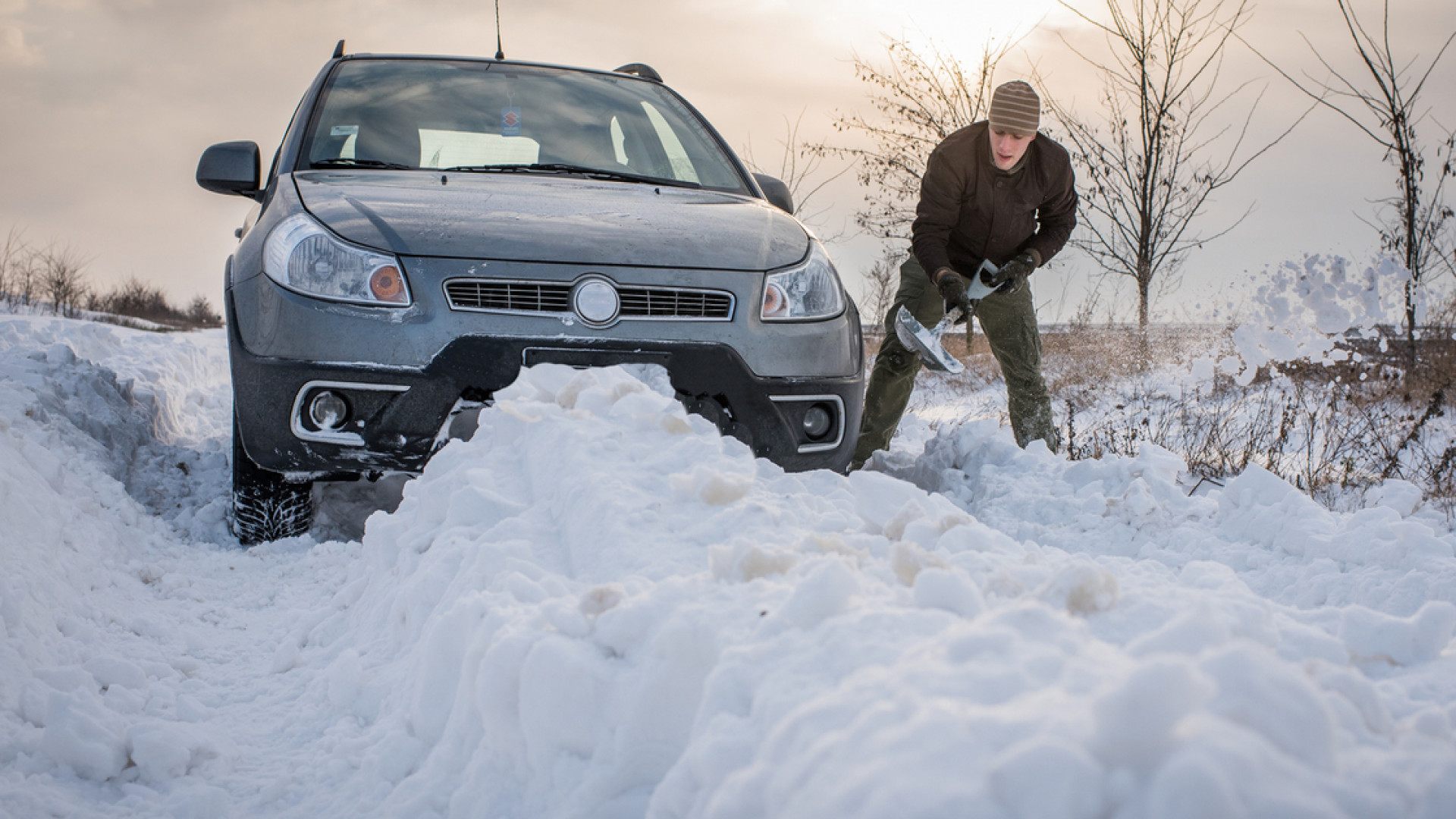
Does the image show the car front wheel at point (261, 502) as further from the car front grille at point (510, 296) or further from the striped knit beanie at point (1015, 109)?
the striped knit beanie at point (1015, 109)

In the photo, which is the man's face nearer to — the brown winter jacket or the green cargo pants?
the brown winter jacket

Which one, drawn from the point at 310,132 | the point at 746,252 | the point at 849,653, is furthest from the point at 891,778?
the point at 310,132

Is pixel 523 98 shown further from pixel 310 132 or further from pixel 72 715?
pixel 72 715

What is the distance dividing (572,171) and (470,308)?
3.88 ft

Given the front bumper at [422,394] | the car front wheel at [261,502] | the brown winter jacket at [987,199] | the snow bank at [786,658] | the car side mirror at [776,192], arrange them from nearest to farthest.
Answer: the snow bank at [786,658], the front bumper at [422,394], the car front wheel at [261,502], the car side mirror at [776,192], the brown winter jacket at [987,199]

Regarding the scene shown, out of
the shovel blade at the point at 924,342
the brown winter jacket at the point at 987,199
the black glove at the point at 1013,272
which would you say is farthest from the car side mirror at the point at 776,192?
the black glove at the point at 1013,272

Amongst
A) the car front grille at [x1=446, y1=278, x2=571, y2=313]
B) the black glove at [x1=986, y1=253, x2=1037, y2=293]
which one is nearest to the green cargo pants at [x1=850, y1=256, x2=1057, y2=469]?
the black glove at [x1=986, y1=253, x2=1037, y2=293]

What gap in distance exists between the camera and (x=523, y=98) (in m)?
4.00

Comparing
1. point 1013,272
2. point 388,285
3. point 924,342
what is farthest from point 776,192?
point 388,285

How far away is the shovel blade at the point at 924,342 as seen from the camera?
4.44m

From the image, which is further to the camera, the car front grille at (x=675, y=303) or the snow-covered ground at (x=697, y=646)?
the car front grille at (x=675, y=303)

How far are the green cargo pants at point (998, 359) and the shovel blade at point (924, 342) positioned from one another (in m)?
0.14

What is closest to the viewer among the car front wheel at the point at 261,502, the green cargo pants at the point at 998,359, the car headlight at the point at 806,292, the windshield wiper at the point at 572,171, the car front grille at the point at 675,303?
the car front grille at the point at 675,303

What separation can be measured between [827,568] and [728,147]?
312 centimetres
